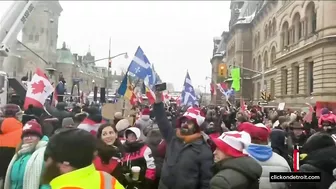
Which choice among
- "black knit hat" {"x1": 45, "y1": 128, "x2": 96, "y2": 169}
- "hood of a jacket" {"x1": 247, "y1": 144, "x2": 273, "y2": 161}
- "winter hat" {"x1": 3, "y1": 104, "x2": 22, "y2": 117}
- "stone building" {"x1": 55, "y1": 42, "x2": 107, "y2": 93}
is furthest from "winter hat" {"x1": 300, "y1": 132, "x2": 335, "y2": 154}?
"stone building" {"x1": 55, "y1": 42, "x2": 107, "y2": 93}

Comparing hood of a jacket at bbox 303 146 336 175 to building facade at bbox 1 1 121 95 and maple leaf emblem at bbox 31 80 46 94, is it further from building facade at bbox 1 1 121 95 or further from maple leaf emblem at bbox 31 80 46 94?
building facade at bbox 1 1 121 95

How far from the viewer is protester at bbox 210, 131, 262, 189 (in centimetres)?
367

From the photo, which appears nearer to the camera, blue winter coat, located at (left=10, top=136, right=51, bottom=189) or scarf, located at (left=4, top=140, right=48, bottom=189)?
scarf, located at (left=4, top=140, right=48, bottom=189)

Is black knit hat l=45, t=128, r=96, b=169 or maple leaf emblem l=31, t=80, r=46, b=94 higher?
maple leaf emblem l=31, t=80, r=46, b=94

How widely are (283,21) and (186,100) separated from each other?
29124 mm

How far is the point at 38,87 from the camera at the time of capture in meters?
11.8

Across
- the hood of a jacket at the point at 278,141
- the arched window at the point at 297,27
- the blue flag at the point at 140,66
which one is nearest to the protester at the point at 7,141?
the hood of a jacket at the point at 278,141

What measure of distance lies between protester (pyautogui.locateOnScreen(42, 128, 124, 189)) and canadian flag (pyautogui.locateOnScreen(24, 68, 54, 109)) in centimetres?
913

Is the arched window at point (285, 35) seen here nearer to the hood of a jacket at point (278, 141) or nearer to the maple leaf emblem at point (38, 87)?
the maple leaf emblem at point (38, 87)

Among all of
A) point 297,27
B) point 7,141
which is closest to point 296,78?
point 297,27

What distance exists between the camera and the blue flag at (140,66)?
49.6 feet

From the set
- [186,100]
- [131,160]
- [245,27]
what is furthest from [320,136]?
[245,27]

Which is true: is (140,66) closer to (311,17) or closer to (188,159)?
(188,159)

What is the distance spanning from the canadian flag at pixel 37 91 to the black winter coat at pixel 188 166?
22.3 feet
